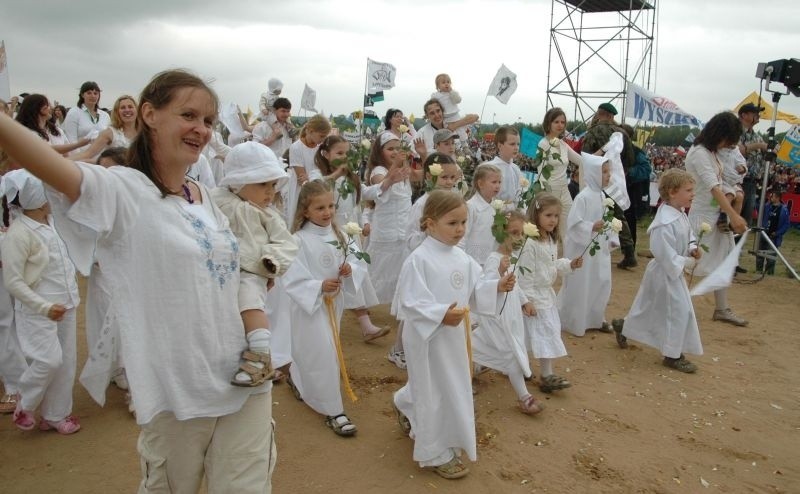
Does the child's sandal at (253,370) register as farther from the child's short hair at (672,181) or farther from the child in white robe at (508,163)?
the child's short hair at (672,181)

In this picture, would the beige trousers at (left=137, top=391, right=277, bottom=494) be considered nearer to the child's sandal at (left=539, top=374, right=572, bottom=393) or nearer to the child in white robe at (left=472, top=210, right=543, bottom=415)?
the child in white robe at (left=472, top=210, right=543, bottom=415)

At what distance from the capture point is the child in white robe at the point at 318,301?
4.22m

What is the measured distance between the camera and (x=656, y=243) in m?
5.79

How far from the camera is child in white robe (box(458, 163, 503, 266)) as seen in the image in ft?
18.5

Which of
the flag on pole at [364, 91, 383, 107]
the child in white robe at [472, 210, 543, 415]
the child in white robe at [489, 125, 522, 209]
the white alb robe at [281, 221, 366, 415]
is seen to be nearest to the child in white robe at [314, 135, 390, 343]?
the white alb robe at [281, 221, 366, 415]

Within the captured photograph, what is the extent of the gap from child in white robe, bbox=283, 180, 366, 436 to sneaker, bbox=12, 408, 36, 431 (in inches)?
70.7

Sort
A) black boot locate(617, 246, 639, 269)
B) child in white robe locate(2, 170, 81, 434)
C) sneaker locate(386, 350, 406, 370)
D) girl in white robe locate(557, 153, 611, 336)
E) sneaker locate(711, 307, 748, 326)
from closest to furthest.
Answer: child in white robe locate(2, 170, 81, 434) → sneaker locate(386, 350, 406, 370) → girl in white robe locate(557, 153, 611, 336) → sneaker locate(711, 307, 748, 326) → black boot locate(617, 246, 639, 269)

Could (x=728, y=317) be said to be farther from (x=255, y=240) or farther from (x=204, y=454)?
(x=204, y=454)

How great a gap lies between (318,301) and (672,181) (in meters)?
3.71

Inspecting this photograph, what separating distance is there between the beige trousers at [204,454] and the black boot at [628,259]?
28.8 ft

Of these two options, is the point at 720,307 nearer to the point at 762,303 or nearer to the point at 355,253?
the point at 762,303

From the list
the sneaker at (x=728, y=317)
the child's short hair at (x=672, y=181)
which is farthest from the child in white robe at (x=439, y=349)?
the sneaker at (x=728, y=317)

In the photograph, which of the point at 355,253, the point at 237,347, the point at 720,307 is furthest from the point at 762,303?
the point at 237,347

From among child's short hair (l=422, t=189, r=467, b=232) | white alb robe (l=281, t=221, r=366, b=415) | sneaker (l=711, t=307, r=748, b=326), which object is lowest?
sneaker (l=711, t=307, r=748, b=326)
